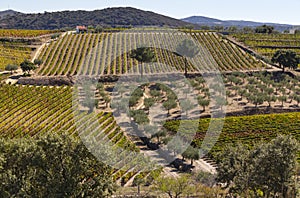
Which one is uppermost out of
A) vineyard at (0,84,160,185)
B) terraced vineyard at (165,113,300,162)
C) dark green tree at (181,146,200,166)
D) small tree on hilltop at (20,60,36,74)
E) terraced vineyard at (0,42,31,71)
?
terraced vineyard at (0,42,31,71)

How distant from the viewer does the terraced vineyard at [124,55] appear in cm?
8431

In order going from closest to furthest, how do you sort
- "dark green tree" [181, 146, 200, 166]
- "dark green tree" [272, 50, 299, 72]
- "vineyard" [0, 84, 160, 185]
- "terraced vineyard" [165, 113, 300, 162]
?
"dark green tree" [181, 146, 200, 166]
"vineyard" [0, 84, 160, 185]
"terraced vineyard" [165, 113, 300, 162]
"dark green tree" [272, 50, 299, 72]

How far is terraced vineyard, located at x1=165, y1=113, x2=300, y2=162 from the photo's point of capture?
41.2m

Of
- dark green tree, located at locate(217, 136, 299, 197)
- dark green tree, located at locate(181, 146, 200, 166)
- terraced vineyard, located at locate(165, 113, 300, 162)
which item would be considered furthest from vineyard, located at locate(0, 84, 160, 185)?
dark green tree, located at locate(217, 136, 299, 197)

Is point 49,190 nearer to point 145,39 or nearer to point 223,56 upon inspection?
point 223,56

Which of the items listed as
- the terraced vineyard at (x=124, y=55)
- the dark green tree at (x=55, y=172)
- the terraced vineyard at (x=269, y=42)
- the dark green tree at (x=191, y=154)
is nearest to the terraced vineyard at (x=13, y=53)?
the terraced vineyard at (x=124, y=55)

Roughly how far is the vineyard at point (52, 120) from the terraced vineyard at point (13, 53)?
1268 inches

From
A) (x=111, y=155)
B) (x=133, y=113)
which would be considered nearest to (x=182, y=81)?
(x=133, y=113)

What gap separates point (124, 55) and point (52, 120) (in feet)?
176

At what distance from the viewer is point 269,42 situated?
108562mm

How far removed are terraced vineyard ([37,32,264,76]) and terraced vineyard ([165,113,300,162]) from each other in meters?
35.9

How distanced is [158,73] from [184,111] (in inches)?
1030

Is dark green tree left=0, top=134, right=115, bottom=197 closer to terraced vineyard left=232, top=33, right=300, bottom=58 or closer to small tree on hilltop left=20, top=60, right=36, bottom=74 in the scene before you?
small tree on hilltop left=20, top=60, right=36, bottom=74

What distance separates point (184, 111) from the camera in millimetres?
53125
